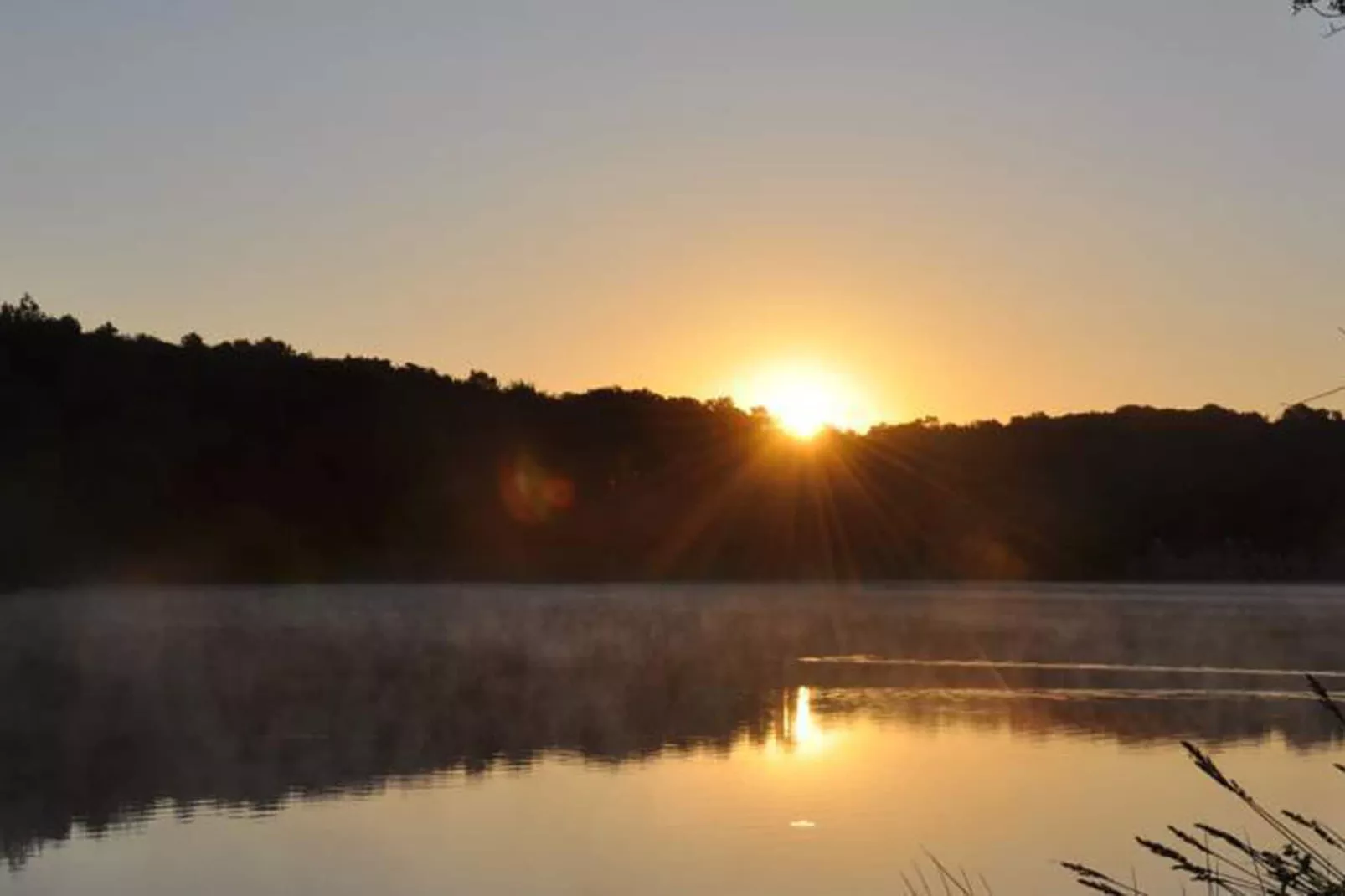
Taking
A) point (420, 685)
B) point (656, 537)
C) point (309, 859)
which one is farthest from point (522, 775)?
point (656, 537)

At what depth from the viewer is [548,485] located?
240ft

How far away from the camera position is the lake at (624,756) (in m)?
10.5

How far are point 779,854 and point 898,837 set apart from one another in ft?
3.54

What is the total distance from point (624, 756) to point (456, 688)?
646 centimetres

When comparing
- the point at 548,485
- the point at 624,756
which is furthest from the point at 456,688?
the point at 548,485

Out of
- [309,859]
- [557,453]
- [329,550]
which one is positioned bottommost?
[309,859]

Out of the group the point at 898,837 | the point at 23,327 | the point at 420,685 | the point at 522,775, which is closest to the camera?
Result: the point at 898,837

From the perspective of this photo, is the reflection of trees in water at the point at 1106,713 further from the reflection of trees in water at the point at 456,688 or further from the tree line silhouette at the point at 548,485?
the tree line silhouette at the point at 548,485

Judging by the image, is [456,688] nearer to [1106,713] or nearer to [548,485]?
[1106,713]

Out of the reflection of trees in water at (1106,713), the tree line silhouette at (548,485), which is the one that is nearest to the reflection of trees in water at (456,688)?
the reflection of trees in water at (1106,713)

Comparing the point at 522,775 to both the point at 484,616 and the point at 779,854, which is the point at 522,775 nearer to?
the point at 779,854

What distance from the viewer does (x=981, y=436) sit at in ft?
263

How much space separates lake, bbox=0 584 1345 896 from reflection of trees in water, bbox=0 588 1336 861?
0.26ft

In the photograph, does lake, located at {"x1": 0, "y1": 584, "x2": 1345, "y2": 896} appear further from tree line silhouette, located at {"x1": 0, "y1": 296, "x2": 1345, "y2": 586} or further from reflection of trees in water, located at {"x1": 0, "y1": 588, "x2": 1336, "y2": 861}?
tree line silhouette, located at {"x1": 0, "y1": 296, "x2": 1345, "y2": 586}
